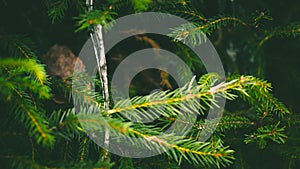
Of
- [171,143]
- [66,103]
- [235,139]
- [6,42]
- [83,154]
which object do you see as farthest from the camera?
[66,103]

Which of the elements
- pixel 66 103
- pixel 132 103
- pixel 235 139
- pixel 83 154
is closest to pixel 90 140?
pixel 83 154

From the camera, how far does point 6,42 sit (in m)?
1.13

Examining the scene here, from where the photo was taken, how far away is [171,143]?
860 mm

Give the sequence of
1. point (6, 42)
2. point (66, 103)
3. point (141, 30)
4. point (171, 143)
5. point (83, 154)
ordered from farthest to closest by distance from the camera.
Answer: point (141, 30) < point (66, 103) < point (6, 42) < point (83, 154) < point (171, 143)

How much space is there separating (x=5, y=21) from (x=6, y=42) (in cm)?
32

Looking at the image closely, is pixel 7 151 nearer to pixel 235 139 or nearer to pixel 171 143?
pixel 171 143

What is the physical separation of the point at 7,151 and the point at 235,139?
2.74 feet

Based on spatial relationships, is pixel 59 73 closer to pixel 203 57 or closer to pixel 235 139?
pixel 203 57

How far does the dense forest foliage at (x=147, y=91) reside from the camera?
0.84 m

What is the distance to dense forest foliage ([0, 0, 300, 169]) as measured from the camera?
2.74ft

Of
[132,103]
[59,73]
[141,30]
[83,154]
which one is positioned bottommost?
[83,154]

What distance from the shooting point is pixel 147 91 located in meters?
1.78

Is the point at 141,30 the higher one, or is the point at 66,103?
the point at 141,30

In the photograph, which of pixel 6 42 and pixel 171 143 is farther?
pixel 6 42
